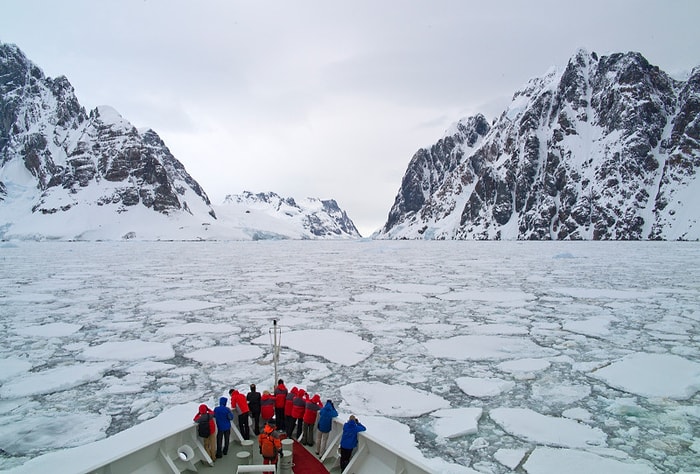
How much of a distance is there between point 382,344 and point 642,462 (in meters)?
4.97

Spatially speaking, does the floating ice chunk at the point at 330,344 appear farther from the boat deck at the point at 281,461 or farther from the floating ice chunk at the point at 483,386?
the boat deck at the point at 281,461

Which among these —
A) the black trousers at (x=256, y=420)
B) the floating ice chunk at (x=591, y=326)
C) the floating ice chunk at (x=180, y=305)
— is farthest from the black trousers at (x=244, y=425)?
the floating ice chunk at (x=180, y=305)

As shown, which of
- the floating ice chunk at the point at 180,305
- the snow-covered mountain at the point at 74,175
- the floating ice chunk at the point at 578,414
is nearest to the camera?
the floating ice chunk at the point at 578,414

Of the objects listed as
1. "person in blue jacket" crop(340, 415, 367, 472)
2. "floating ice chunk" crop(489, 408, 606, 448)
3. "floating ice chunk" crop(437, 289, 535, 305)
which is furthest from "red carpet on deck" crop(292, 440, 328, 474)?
"floating ice chunk" crop(437, 289, 535, 305)

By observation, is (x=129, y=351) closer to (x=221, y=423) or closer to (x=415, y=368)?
(x=221, y=423)

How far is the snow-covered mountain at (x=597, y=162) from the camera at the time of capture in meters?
116

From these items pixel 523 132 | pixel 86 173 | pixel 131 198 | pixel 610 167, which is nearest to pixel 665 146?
pixel 610 167

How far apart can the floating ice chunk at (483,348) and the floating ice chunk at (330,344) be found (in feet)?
4.61

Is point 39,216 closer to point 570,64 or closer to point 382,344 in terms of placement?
point 382,344

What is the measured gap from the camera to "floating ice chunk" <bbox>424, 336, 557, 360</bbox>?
7.67 metres

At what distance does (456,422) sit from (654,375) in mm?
3770

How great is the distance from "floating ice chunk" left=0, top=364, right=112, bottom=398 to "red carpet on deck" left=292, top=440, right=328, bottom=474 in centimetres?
403

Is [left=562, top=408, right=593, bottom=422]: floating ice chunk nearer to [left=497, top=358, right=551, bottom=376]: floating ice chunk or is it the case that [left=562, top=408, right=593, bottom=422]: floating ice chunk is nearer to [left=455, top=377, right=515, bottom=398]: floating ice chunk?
[left=455, top=377, right=515, bottom=398]: floating ice chunk

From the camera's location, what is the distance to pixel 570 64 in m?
156
